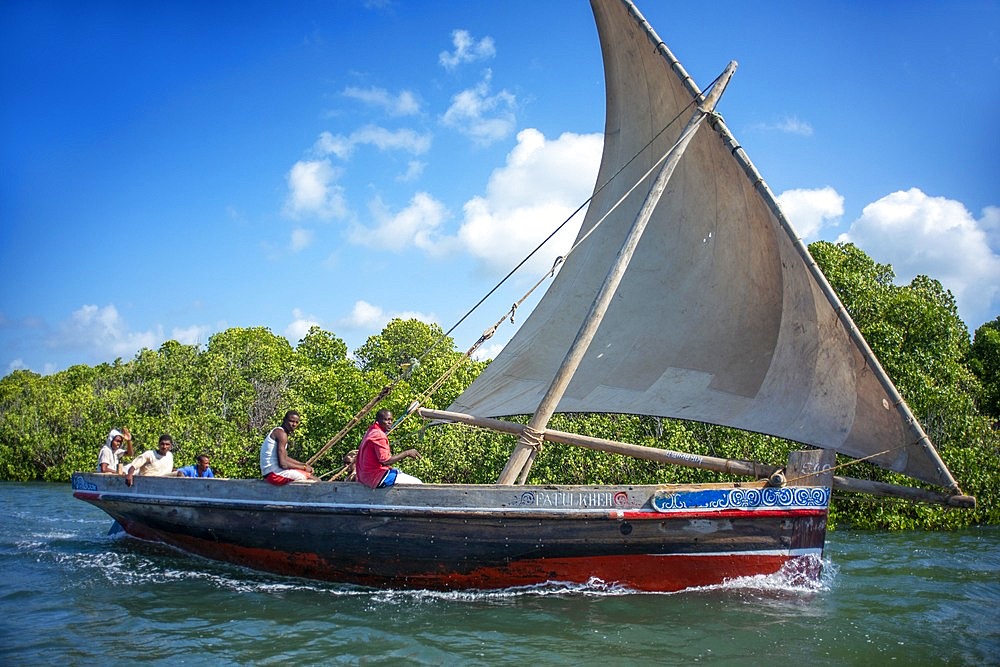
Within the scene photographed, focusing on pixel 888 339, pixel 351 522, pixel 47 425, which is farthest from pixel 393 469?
pixel 47 425

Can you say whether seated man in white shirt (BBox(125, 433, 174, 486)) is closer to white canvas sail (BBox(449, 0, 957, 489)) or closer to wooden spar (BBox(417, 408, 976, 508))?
wooden spar (BBox(417, 408, 976, 508))

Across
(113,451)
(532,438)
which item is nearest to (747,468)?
(532,438)

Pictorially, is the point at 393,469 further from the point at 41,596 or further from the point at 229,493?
the point at 41,596

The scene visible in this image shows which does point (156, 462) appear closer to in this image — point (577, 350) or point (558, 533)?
point (558, 533)

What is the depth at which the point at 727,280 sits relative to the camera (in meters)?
11.4

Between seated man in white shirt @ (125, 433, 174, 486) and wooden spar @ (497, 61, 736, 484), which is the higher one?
wooden spar @ (497, 61, 736, 484)

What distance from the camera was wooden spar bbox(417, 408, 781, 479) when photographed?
10.2 m

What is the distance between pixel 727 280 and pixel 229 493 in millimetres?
8218

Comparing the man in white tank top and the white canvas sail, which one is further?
the man in white tank top

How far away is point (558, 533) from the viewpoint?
9383 millimetres

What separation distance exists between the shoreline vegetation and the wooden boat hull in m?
1.44

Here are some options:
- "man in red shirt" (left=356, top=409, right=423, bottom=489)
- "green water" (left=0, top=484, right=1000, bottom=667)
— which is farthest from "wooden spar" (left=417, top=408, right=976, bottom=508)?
"man in red shirt" (left=356, top=409, right=423, bottom=489)

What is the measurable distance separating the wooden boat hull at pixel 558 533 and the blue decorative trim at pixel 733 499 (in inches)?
0.5

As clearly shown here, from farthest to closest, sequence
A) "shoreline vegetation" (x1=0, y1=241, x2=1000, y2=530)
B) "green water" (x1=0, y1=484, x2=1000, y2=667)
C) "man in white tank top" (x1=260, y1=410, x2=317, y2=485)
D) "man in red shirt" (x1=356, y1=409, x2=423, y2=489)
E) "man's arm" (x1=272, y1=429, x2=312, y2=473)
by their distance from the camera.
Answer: "shoreline vegetation" (x1=0, y1=241, x2=1000, y2=530) → "man's arm" (x1=272, y1=429, x2=312, y2=473) → "man in white tank top" (x1=260, y1=410, x2=317, y2=485) → "man in red shirt" (x1=356, y1=409, x2=423, y2=489) → "green water" (x1=0, y1=484, x2=1000, y2=667)
